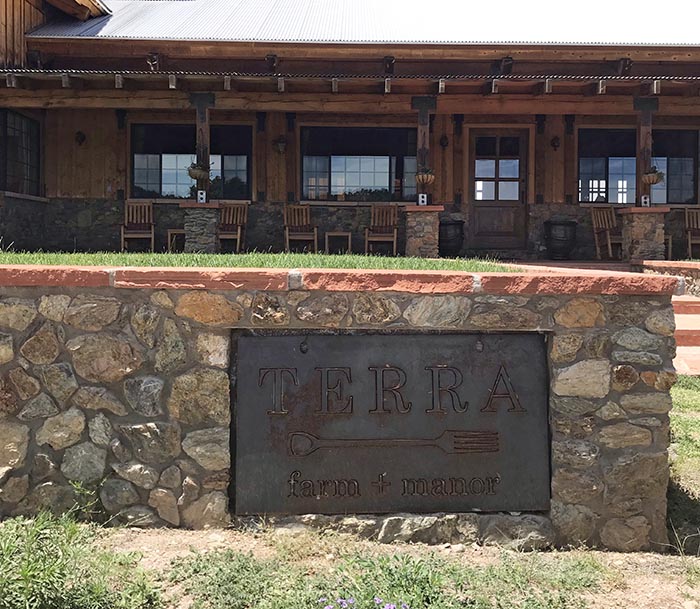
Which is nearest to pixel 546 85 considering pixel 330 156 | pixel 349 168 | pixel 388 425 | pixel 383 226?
pixel 383 226

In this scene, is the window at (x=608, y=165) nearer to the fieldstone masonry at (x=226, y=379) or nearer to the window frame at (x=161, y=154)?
the window frame at (x=161, y=154)

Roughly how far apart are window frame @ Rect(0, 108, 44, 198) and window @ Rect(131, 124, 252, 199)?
164 centimetres

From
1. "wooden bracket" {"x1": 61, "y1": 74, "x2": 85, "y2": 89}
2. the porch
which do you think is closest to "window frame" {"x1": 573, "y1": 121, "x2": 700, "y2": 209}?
the porch

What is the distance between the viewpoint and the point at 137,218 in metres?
11.7

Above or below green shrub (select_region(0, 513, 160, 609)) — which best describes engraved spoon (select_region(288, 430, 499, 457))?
above

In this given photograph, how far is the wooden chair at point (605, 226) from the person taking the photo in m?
11.9

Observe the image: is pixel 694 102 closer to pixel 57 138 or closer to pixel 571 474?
pixel 571 474

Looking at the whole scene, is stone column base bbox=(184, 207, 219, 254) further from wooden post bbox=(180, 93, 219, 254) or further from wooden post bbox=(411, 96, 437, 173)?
wooden post bbox=(411, 96, 437, 173)

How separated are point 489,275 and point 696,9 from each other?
1283 cm

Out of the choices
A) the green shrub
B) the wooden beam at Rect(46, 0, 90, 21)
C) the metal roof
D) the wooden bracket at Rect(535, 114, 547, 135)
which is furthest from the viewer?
the wooden bracket at Rect(535, 114, 547, 135)

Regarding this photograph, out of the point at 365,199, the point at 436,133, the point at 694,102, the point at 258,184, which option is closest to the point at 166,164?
the point at 258,184

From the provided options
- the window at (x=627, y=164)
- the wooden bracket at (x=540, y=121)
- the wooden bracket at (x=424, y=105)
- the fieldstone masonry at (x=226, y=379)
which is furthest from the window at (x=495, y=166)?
the fieldstone masonry at (x=226, y=379)

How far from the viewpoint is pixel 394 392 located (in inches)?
120

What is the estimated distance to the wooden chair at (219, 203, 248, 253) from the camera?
11.5 m
